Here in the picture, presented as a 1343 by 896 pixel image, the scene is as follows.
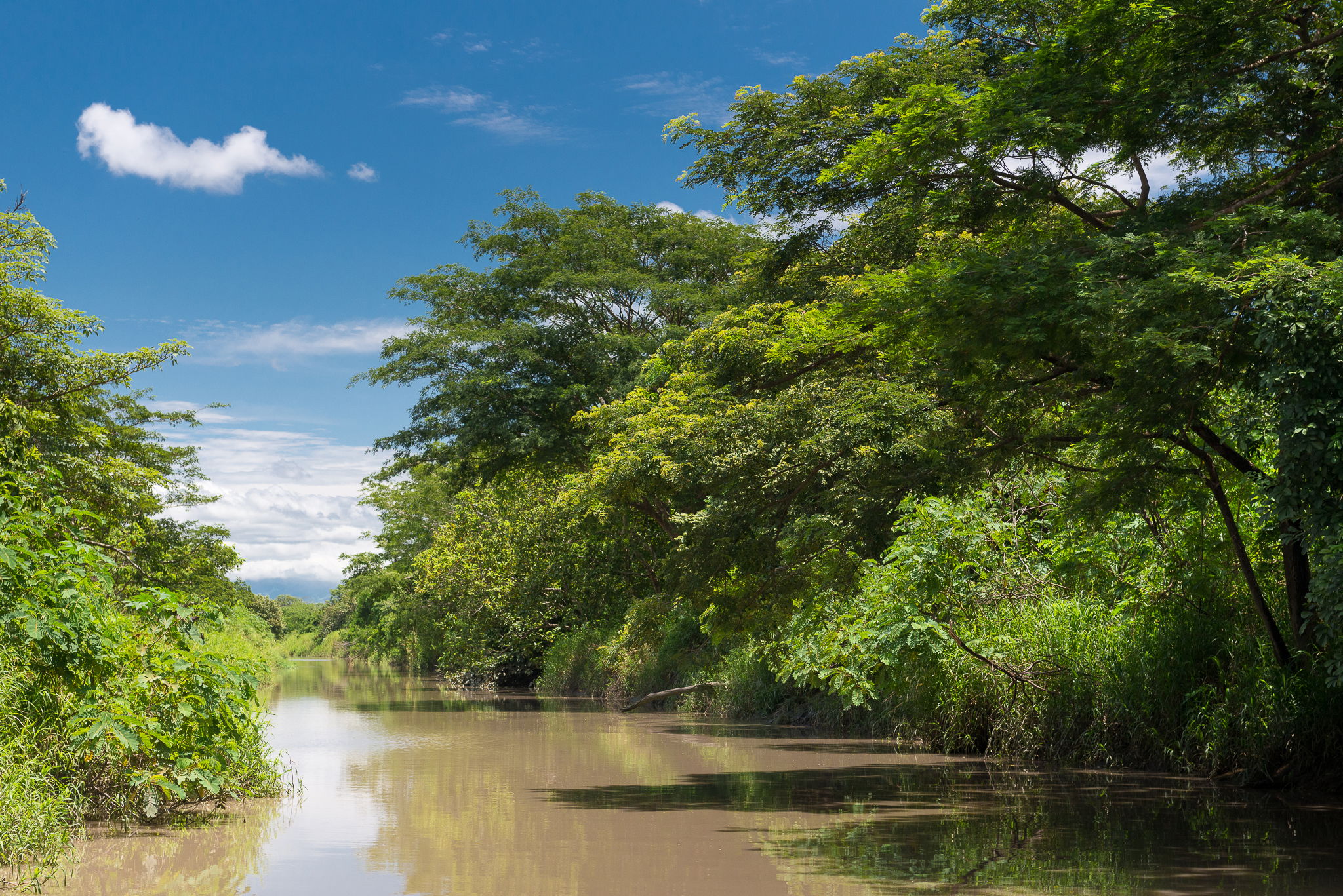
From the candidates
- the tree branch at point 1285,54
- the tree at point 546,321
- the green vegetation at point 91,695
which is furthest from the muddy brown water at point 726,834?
the tree at point 546,321

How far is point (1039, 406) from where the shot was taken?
36.1 feet

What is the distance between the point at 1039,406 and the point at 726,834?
17.3 feet

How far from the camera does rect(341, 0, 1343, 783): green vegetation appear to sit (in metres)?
8.12

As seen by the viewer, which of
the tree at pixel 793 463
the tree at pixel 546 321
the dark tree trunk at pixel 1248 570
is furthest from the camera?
the tree at pixel 546 321

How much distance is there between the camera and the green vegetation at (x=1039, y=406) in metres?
8.12

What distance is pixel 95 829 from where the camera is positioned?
8.20 m

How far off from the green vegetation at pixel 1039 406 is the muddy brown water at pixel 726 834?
4.03 ft

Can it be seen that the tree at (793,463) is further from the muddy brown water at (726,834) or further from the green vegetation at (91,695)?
the green vegetation at (91,695)

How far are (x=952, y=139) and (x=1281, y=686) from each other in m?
5.80

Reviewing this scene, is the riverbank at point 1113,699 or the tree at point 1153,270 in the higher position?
the tree at point 1153,270

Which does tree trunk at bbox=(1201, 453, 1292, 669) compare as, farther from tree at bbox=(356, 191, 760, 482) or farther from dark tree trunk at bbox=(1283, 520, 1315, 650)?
tree at bbox=(356, 191, 760, 482)

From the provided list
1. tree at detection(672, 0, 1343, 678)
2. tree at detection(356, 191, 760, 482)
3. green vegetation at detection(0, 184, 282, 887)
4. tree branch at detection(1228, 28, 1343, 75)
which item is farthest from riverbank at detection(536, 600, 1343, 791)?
tree at detection(356, 191, 760, 482)

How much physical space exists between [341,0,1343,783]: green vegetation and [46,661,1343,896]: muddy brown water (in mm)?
1228

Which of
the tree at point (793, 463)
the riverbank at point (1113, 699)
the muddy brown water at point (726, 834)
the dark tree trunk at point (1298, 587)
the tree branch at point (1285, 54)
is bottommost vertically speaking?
the muddy brown water at point (726, 834)
